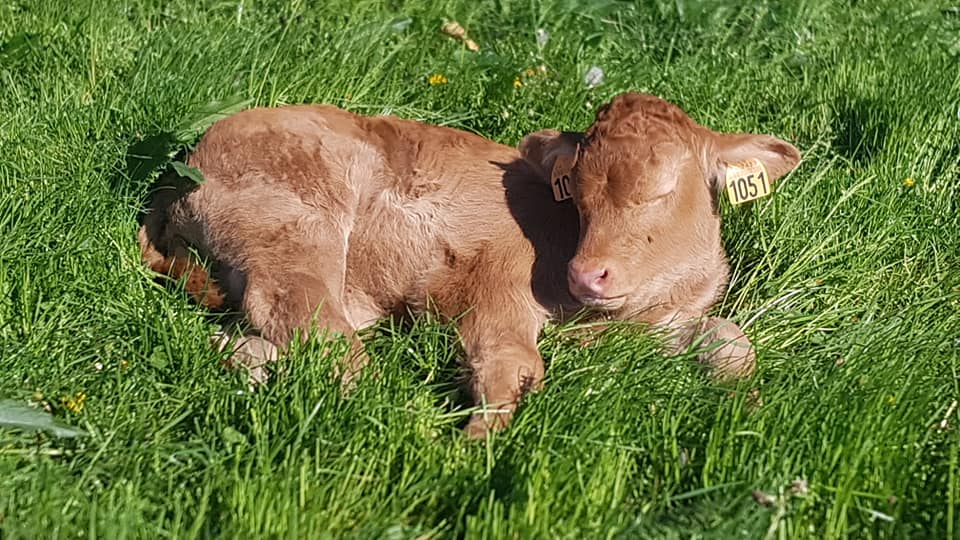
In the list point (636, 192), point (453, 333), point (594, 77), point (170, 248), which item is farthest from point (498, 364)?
point (594, 77)

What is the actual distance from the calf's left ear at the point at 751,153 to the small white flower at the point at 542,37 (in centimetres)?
213

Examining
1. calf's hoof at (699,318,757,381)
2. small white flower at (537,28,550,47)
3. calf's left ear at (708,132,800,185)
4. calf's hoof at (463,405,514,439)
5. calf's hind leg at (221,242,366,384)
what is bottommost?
calf's hind leg at (221,242,366,384)

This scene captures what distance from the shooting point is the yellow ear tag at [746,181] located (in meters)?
4.83

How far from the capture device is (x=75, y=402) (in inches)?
159

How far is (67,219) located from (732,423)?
255 cm

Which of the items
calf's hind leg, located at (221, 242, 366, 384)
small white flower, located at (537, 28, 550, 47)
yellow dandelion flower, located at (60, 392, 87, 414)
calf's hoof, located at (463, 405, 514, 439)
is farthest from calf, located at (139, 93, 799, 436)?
small white flower, located at (537, 28, 550, 47)

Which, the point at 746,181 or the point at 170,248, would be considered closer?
the point at 746,181

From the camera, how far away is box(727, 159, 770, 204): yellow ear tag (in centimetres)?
483

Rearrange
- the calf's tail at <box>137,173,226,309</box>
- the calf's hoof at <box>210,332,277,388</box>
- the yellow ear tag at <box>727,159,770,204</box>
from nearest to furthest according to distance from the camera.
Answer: the calf's hoof at <box>210,332,277,388</box> → the yellow ear tag at <box>727,159,770,204</box> → the calf's tail at <box>137,173,226,309</box>

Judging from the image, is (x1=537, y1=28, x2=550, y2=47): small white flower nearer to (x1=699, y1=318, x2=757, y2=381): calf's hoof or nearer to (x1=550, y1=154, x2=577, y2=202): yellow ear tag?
(x1=550, y1=154, x2=577, y2=202): yellow ear tag

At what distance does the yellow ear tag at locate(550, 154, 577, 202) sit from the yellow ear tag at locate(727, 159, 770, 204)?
22.7 inches

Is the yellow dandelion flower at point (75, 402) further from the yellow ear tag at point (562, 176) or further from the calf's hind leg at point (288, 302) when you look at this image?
the yellow ear tag at point (562, 176)

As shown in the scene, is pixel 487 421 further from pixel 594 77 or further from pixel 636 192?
pixel 594 77

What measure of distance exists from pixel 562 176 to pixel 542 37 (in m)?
2.42
